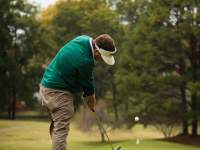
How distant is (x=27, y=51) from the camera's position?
144ft

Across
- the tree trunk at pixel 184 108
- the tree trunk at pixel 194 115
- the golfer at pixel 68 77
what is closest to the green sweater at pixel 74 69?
the golfer at pixel 68 77

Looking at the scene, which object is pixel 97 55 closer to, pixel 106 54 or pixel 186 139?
pixel 106 54

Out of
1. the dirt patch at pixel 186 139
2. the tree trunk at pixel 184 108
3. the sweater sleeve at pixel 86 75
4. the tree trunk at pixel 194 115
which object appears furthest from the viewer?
the tree trunk at pixel 184 108

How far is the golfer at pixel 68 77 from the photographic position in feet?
17.9

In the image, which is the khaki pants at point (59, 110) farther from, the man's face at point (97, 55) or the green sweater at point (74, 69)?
the man's face at point (97, 55)

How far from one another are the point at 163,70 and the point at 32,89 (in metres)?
23.0

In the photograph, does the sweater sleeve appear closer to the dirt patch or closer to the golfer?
the golfer

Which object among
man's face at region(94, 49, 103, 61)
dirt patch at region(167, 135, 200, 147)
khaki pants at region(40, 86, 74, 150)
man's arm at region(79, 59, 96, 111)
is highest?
man's face at region(94, 49, 103, 61)

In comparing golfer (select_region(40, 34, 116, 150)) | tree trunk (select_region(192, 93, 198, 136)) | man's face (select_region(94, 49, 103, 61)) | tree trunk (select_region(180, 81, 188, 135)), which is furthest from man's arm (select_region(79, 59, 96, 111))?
tree trunk (select_region(180, 81, 188, 135))

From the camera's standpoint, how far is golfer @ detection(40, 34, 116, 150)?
17.9 ft

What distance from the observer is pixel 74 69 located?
5488 mm

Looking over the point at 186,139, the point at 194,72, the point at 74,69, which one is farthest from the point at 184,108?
the point at 74,69

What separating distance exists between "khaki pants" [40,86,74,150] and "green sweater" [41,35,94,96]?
0.25ft

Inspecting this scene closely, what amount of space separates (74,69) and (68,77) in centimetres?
14
